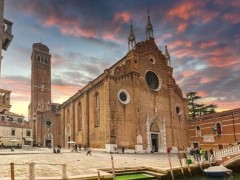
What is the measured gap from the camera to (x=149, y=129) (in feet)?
105

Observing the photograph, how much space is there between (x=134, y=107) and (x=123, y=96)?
6.55 ft

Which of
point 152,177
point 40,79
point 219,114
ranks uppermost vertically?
point 40,79

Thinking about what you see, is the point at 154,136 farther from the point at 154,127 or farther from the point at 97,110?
the point at 97,110

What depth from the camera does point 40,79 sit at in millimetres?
63625

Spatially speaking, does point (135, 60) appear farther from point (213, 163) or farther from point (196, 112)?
point (196, 112)

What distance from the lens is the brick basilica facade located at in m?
29.7

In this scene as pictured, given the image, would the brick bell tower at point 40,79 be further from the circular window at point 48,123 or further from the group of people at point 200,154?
the group of people at point 200,154

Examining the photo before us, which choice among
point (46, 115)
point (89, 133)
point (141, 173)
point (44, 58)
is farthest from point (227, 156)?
point (44, 58)

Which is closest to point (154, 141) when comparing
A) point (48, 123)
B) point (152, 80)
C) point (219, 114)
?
point (152, 80)

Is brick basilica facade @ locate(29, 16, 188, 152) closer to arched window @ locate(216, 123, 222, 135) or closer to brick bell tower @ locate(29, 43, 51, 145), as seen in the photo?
arched window @ locate(216, 123, 222, 135)

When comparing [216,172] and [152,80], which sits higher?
[152,80]

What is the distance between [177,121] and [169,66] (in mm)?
8730

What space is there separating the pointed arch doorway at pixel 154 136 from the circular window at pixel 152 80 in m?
5.38

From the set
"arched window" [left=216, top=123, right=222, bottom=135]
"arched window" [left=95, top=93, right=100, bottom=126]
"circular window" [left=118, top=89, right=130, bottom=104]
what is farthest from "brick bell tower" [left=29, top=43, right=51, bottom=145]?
"arched window" [left=216, top=123, right=222, bottom=135]
